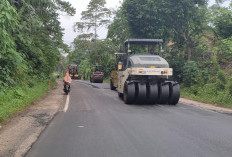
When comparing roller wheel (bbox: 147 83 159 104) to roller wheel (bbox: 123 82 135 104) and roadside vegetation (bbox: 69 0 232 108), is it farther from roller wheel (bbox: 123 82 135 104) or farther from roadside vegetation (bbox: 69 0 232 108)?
roadside vegetation (bbox: 69 0 232 108)

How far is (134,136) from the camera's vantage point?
21.5ft

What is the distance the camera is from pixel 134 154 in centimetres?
516

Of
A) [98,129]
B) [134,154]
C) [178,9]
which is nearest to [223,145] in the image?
[134,154]

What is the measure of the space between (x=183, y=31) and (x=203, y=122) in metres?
17.7

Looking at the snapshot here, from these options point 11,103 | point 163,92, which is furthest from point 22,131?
point 163,92

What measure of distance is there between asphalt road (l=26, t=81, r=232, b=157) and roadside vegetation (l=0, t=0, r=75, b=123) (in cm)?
282

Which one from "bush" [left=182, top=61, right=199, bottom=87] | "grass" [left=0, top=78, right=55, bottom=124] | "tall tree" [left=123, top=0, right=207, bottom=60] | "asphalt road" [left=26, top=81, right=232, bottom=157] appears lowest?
"asphalt road" [left=26, top=81, right=232, bottom=157]

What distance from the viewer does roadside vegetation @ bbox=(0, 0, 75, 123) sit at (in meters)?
9.00

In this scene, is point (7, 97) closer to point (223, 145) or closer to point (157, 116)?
point (157, 116)

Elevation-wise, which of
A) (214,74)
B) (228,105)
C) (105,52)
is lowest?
(228,105)

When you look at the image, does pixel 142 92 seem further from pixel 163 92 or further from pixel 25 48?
pixel 25 48

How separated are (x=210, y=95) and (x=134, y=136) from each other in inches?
460

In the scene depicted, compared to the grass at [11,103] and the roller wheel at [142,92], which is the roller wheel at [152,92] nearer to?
the roller wheel at [142,92]

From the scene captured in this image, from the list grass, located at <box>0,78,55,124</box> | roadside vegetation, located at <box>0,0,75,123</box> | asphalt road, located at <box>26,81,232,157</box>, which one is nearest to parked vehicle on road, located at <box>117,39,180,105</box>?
asphalt road, located at <box>26,81,232,157</box>
